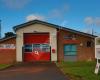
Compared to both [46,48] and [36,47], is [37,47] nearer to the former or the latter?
[36,47]

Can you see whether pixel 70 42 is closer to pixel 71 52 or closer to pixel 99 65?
pixel 71 52

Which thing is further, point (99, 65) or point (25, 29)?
point (25, 29)

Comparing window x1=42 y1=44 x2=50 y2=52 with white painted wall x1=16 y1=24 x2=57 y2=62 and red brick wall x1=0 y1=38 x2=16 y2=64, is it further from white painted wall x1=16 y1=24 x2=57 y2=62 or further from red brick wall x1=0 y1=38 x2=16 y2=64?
red brick wall x1=0 y1=38 x2=16 y2=64

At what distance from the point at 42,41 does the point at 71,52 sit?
369 centimetres

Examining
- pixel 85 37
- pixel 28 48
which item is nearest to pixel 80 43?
pixel 85 37

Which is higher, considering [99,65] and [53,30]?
[53,30]

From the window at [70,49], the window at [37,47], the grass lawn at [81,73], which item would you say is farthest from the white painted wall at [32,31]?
the grass lawn at [81,73]

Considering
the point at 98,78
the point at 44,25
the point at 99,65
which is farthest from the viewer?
the point at 44,25

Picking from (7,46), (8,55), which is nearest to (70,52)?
(8,55)

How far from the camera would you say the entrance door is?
41000 millimetres

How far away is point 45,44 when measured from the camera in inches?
1620

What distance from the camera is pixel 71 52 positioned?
40781 mm

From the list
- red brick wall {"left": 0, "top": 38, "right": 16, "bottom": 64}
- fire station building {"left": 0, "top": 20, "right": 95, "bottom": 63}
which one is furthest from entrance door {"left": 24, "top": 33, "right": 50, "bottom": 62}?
red brick wall {"left": 0, "top": 38, "right": 16, "bottom": 64}

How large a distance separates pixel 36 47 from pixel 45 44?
3.76ft
